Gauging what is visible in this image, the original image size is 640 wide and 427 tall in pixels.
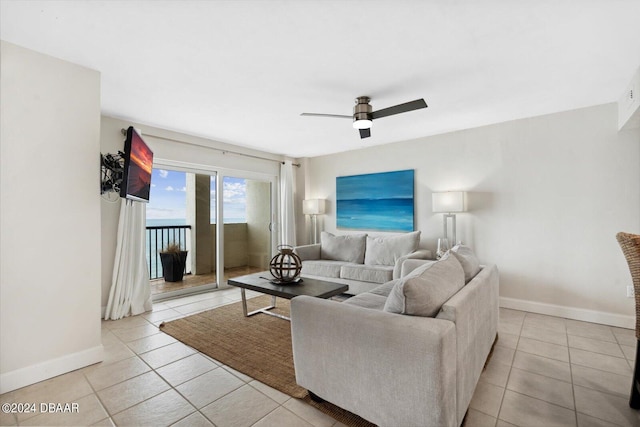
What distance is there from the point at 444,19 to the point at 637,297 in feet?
6.62

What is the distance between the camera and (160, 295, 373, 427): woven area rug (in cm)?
201

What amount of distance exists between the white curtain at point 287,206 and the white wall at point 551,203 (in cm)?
234

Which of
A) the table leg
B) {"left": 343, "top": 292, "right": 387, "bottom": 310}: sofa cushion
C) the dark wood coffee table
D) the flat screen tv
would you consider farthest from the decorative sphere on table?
the flat screen tv

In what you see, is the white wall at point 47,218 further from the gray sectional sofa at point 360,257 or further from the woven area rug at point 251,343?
the gray sectional sofa at point 360,257

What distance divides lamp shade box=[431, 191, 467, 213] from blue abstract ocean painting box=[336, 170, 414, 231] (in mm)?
597

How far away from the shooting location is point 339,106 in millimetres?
3205

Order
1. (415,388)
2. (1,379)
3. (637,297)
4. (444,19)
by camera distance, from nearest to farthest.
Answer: (415,388) < (637,297) < (444,19) < (1,379)

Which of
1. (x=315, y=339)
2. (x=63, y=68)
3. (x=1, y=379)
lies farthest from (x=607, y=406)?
(x=63, y=68)

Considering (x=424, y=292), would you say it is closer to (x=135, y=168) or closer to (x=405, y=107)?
(x=405, y=107)

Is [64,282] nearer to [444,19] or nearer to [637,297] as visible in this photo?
[444,19]

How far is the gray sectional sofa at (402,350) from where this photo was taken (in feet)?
4.36

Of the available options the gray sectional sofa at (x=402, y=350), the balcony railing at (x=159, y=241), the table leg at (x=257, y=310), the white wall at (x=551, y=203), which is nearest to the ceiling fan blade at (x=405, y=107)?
the white wall at (x=551, y=203)

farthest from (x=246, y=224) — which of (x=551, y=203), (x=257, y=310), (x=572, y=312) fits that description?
(x=572, y=312)

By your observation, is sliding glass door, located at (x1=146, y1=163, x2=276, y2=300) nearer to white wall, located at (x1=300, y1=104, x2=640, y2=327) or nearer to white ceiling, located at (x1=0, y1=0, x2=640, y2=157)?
white ceiling, located at (x1=0, y1=0, x2=640, y2=157)
